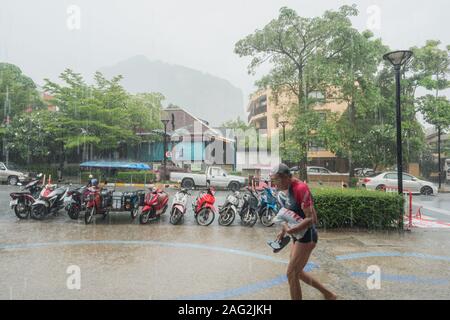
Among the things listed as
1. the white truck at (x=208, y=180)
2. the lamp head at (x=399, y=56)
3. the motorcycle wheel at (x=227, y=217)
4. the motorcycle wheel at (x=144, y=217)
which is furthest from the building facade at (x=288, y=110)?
the motorcycle wheel at (x=144, y=217)

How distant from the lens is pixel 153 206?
8961mm

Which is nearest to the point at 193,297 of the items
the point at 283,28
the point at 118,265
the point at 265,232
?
the point at 118,265

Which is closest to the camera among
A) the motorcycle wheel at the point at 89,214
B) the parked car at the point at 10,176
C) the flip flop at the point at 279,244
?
the flip flop at the point at 279,244

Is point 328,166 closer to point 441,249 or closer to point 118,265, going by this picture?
point 441,249

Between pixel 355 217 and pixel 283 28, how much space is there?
1273 centimetres

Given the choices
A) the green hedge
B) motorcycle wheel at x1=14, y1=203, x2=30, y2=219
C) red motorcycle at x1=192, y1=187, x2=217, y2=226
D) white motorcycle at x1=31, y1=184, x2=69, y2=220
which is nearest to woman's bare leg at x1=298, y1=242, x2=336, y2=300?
the green hedge

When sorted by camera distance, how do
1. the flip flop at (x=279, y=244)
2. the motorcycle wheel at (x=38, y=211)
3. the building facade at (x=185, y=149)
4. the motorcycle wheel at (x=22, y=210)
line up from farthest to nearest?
the building facade at (x=185, y=149)
the motorcycle wheel at (x=22, y=210)
the motorcycle wheel at (x=38, y=211)
the flip flop at (x=279, y=244)

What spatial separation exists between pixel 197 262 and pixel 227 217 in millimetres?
3297

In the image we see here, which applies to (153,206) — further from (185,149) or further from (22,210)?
(185,149)

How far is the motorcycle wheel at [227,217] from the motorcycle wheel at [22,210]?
580 centimetres

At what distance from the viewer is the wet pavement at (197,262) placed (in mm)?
4305

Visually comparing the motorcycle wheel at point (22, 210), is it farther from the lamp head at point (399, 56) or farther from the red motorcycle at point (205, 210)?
the lamp head at point (399, 56)

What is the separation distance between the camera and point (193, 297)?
13.5 feet

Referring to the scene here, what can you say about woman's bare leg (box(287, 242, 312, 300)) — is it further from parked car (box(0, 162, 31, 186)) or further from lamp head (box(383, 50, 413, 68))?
parked car (box(0, 162, 31, 186))
